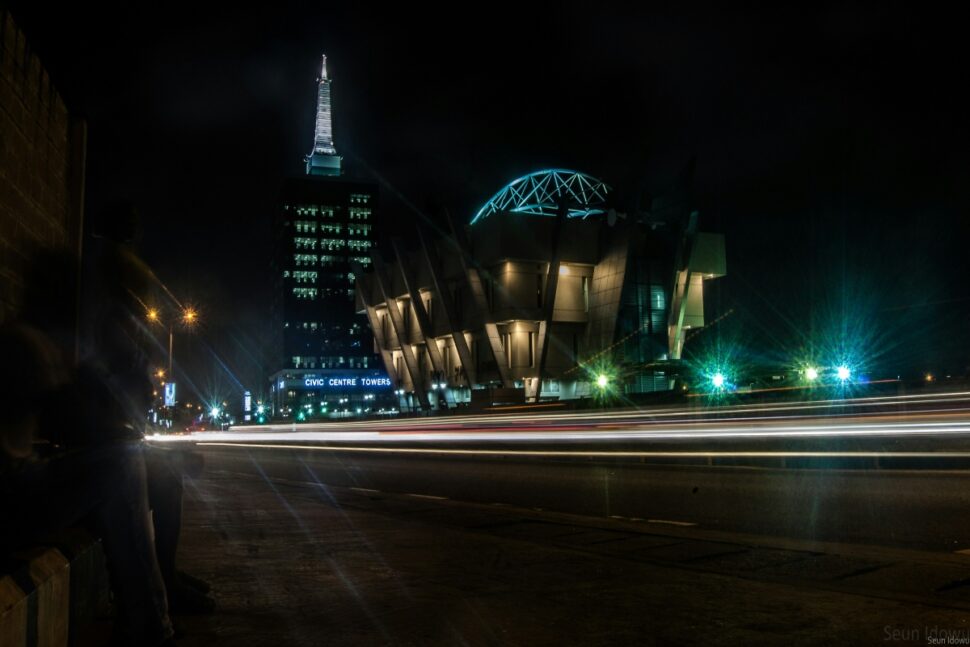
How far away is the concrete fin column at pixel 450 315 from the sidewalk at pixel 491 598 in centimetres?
7577

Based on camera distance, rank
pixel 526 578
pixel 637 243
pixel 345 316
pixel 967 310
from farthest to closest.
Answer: pixel 345 316 → pixel 967 310 → pixel 637 243 → pixel 526 578

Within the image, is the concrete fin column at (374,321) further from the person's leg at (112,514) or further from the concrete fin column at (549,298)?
the person's leg at (112,514)

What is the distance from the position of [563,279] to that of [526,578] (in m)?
73.1

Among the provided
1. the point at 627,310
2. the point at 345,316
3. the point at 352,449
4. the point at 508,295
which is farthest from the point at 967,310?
the point at 345,316

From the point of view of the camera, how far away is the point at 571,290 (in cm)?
7931

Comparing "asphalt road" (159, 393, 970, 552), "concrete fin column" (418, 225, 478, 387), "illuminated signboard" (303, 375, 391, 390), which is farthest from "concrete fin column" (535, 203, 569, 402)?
"illuminated signboard" (303, 375, 391, 390)

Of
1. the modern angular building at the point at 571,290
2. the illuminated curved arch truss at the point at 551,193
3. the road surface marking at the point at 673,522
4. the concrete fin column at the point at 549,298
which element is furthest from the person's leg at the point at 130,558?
the illuminated curved arch truss at the point at 551,193

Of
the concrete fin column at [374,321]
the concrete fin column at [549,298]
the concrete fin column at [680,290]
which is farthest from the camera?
the concrete fin column at [374,321]

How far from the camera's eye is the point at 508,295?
77438 mm

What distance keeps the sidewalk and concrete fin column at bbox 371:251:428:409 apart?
293 feet

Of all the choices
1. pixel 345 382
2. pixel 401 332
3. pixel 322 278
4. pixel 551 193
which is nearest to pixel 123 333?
pixel 551 193

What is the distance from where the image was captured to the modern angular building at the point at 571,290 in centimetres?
7612

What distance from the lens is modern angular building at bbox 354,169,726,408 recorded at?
250 feet

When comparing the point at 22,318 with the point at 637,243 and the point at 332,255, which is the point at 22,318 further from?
the point at 332,255
